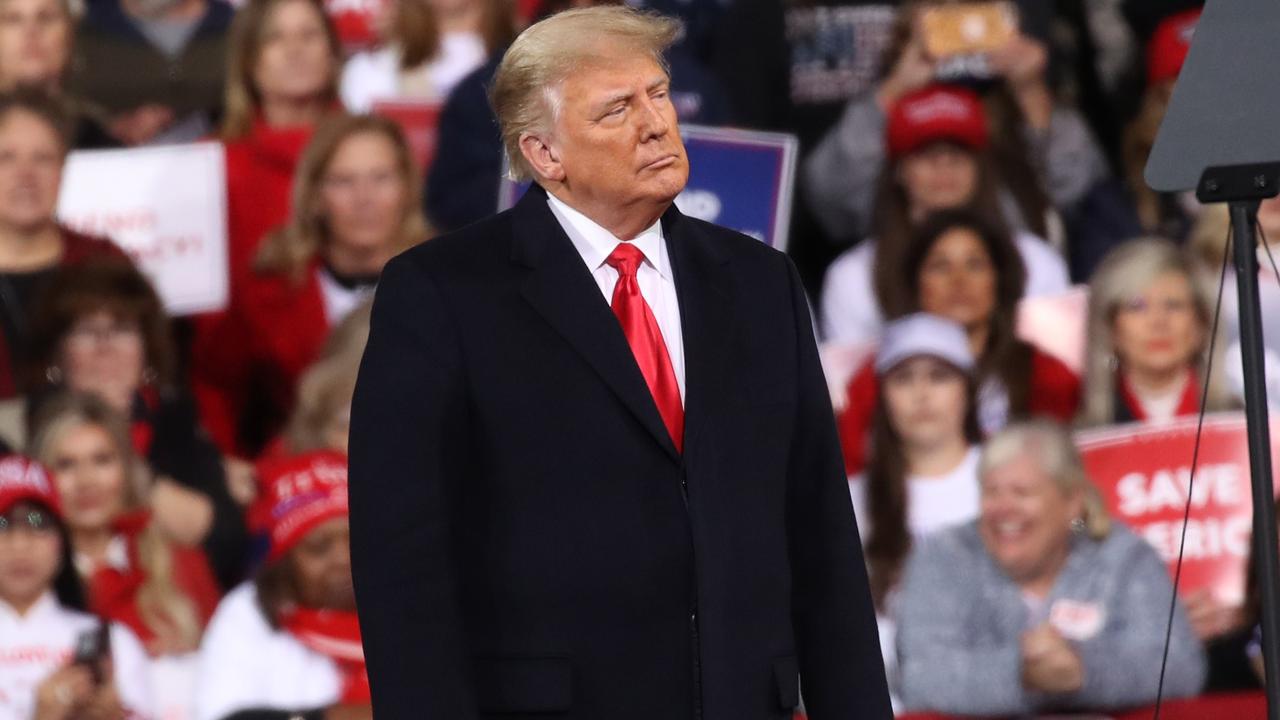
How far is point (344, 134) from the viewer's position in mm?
5293

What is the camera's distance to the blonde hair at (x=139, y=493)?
15.5ft

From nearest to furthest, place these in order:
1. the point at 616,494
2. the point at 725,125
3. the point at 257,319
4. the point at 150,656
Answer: the point at 616,494, the point at 150,656, the point at 257,319, the point at 725,125

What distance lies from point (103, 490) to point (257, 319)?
66 cm

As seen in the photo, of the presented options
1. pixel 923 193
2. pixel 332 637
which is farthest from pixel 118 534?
pixel 923 193

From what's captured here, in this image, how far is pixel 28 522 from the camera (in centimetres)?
469

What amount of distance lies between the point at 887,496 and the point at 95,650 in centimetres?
188

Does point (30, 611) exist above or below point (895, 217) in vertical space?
below

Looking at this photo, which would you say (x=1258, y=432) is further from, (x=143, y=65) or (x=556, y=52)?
(x=143, y=65)

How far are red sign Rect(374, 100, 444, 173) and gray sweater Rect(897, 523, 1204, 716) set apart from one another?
1.73 metres

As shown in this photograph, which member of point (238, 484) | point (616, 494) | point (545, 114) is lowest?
point (238, 484)

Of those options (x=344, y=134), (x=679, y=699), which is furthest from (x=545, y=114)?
(x=344, y=134)

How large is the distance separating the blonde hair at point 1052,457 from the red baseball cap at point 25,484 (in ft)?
7.10

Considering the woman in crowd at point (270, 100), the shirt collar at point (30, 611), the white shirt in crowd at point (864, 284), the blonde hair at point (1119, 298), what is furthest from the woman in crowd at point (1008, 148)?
the shirt collar at point (30, 611)

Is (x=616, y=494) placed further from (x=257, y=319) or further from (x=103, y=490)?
(x=257, y=319)
